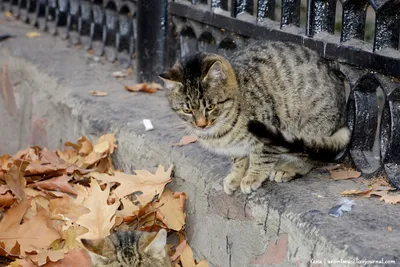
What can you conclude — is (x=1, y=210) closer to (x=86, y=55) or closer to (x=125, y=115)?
(x=125, y=115)

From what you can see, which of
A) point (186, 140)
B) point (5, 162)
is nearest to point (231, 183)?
point (186, 140)

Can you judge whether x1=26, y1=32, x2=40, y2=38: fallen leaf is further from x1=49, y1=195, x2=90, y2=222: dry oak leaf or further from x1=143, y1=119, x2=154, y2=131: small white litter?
x1=49, y1=195, x2=90, y2=222: dry oak leaf

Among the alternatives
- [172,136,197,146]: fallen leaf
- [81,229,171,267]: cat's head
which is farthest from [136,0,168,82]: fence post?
[81,229,171,267]: cat's head

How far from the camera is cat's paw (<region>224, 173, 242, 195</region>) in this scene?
3.44m

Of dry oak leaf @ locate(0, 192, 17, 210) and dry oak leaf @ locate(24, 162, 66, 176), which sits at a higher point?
dry oak leaf @ locate(24, 162, 66, 176)

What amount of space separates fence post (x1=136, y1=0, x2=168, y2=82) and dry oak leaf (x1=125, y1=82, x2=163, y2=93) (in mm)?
66

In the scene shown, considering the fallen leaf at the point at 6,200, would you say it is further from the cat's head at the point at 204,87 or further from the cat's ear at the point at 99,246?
the cat's head at the point at 204,87

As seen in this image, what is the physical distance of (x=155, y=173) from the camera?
3.91 meters

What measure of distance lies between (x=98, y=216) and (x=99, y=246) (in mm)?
545

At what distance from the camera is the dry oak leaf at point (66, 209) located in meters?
3.80

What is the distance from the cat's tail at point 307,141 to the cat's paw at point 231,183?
0.27 metres

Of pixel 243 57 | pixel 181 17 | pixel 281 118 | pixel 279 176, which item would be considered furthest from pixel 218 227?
pixel 181 17

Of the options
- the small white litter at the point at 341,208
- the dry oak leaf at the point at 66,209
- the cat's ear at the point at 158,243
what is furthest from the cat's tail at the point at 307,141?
the dry oak leaf at the point at 66,209

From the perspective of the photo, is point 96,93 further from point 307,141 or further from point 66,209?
point 307,141
